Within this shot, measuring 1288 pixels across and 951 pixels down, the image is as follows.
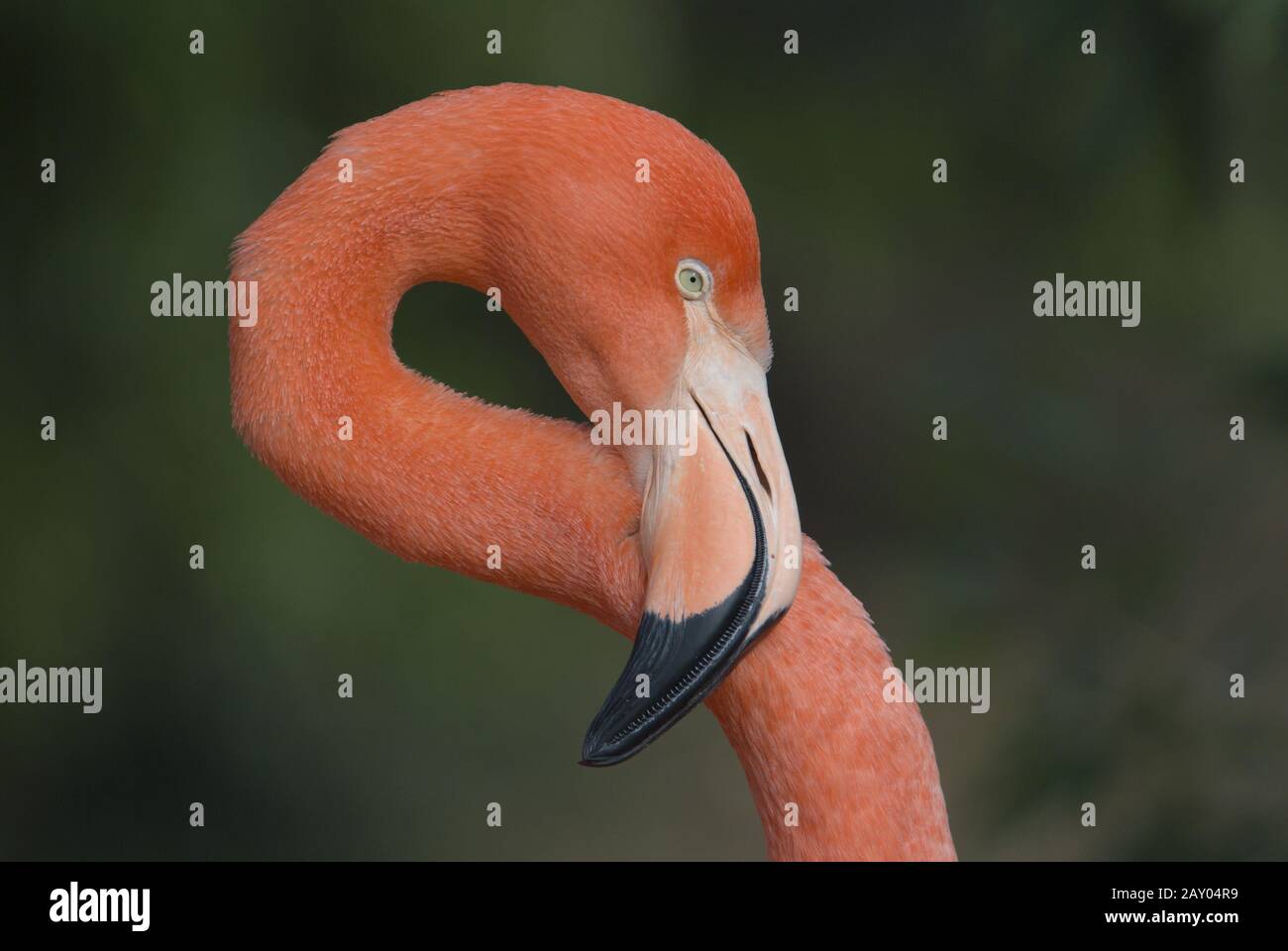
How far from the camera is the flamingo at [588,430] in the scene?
1.42 metres

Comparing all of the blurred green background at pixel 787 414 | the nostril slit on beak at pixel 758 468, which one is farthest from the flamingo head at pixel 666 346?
the blurred green background at pixel 787 414

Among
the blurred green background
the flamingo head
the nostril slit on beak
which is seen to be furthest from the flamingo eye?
the blurred green background

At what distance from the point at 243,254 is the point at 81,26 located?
6.12 ft

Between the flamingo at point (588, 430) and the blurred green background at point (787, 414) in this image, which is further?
the blurred green background at point (787, 414)

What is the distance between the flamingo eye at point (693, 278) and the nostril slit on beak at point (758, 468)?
161 millimetres


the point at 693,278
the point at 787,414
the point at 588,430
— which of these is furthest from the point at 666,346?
the point at 787,414

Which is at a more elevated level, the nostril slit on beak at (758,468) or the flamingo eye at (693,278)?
the flamingo eye at (693,278)

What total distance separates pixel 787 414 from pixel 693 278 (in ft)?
7.40

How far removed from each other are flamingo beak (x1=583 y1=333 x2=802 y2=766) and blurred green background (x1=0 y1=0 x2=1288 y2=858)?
6.22 ft

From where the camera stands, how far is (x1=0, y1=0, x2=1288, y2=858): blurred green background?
3.11 meters

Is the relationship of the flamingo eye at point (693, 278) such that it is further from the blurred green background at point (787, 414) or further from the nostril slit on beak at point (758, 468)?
the blurred green background at point (787, 414)

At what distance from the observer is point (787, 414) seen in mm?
3693

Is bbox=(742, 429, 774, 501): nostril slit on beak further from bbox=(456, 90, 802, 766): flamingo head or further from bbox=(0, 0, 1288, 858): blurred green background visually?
bbox=(0, 0, 1288, 858): blurred green background

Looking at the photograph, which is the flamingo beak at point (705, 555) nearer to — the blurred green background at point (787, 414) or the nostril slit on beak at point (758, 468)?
the nostril slit on beak at point (758, 468)
